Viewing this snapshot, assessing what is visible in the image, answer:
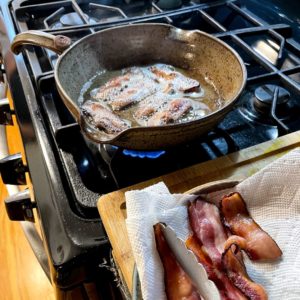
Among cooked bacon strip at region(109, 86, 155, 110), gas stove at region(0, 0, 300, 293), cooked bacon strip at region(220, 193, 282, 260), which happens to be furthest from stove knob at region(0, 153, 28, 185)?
cooked bacon strip at region(220, 193, 282, 260)

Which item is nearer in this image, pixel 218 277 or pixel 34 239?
pixel 218 277

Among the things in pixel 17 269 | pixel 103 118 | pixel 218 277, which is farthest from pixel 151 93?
pixel 17 269

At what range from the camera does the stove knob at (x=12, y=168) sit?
2.76ft

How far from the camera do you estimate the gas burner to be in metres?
0.82

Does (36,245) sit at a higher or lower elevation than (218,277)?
lower

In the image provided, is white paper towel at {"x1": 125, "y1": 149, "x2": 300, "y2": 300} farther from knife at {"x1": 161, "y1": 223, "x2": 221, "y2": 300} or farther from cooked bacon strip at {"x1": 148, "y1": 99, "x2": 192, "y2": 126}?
cooked bacon strip at {"x1": 148, "y1": 99, "x2": 192, "y2": 126}

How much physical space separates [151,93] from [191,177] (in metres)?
0.25

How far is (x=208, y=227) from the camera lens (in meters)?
0.55

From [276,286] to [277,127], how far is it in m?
0.37

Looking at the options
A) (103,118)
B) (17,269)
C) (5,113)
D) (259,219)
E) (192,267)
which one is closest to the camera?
(192,267)

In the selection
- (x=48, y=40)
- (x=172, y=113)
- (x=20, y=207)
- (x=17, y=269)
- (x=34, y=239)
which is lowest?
(x=17, y=269)

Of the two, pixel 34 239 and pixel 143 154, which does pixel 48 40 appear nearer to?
pixel 143 154

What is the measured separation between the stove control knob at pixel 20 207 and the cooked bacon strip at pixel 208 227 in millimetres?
358

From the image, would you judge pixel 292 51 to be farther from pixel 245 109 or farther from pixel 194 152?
pixel 194 152
